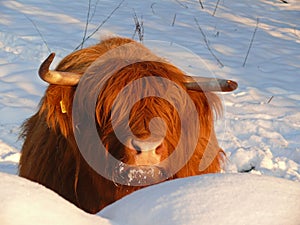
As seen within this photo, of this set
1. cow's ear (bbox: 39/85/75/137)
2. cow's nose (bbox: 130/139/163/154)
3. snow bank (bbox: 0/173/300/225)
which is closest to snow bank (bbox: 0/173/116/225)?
snow bank (bbox: 0/173/300/225)

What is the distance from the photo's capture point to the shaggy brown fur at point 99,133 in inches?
128

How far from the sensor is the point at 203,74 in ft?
22.4

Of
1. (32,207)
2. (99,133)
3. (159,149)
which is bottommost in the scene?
(99,133)

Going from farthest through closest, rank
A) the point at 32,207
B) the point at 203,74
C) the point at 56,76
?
the point at 203,74 < the point at 56,76 < the point at 32,207

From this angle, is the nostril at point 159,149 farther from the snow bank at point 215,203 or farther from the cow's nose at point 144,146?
the snow bank at point 215,203

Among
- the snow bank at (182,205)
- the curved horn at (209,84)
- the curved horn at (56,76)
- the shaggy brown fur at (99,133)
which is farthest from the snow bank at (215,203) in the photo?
the curved horn at (209,84)

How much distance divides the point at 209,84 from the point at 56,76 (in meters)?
0.73

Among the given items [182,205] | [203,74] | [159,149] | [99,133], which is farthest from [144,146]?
[203,74]

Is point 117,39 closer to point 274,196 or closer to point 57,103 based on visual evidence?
point 57,103

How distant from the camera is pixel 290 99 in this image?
646 centimetres

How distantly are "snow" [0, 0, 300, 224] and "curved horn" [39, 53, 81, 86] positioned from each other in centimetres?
140

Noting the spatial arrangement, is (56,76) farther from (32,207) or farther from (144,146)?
(32,207)

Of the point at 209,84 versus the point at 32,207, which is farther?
the point at 209,84

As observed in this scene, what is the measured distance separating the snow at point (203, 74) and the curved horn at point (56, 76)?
140 centimetres
